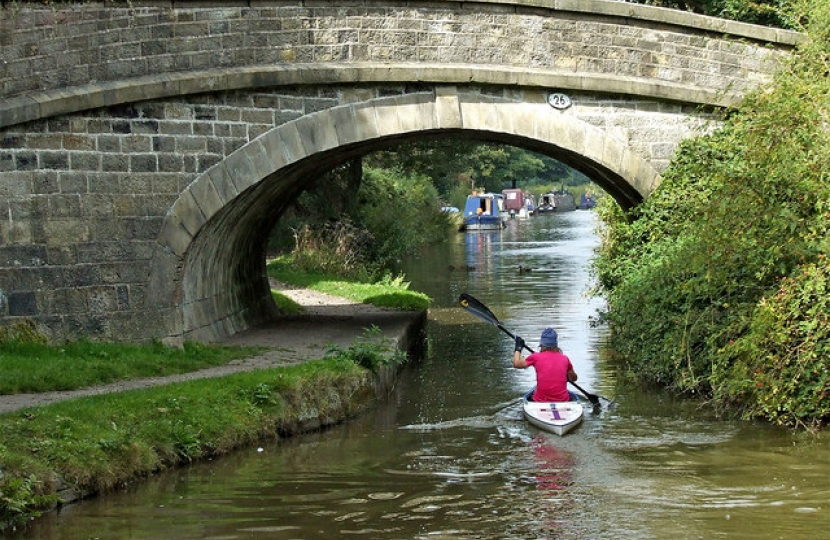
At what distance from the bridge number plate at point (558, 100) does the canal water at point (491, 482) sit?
296 cm

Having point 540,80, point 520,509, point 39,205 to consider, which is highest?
point 540,80

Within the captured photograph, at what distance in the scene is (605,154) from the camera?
14516 millimetres

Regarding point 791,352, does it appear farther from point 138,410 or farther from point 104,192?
point 104,192

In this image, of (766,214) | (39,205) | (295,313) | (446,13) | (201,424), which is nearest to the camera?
(201,424)

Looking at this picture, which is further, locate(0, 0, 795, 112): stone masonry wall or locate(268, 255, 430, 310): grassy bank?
locate(268, 255, 430, 310): grassy bank

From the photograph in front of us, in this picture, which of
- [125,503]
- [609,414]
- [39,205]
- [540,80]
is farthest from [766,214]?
[39,205]

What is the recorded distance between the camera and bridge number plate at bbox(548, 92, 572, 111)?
47.2 ft

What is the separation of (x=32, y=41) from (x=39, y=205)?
5.32 feet

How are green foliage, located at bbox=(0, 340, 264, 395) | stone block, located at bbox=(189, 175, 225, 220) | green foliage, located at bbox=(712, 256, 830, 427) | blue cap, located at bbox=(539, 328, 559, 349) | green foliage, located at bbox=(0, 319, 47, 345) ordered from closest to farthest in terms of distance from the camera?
green foliage, located at bbox=(712, 256, 830, 427) → green foliage, located at bbox=(0, 340, 264, 395) → blue cap, located at bbox=(539, 328, 559, 349) → green foliage, located at bbox=(0, 319, 47, 345) → stone block, located at bbox=(189, 175, 225, 220)

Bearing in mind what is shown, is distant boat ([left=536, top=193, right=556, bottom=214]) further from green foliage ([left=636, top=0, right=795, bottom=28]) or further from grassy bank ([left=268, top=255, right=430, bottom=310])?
grassy bank ([left=268, top=255, right=430, bottom=310])

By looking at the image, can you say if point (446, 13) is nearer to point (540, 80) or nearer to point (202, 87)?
point (540, 80)

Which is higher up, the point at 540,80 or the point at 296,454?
the point at 540,80

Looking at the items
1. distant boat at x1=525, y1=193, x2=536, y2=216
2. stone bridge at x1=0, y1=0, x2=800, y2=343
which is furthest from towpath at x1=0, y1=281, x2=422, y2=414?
distant boat at x1=525, y1=193, x2=536, y2=216

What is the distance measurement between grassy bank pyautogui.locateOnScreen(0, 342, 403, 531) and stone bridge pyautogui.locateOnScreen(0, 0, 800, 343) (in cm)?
235
